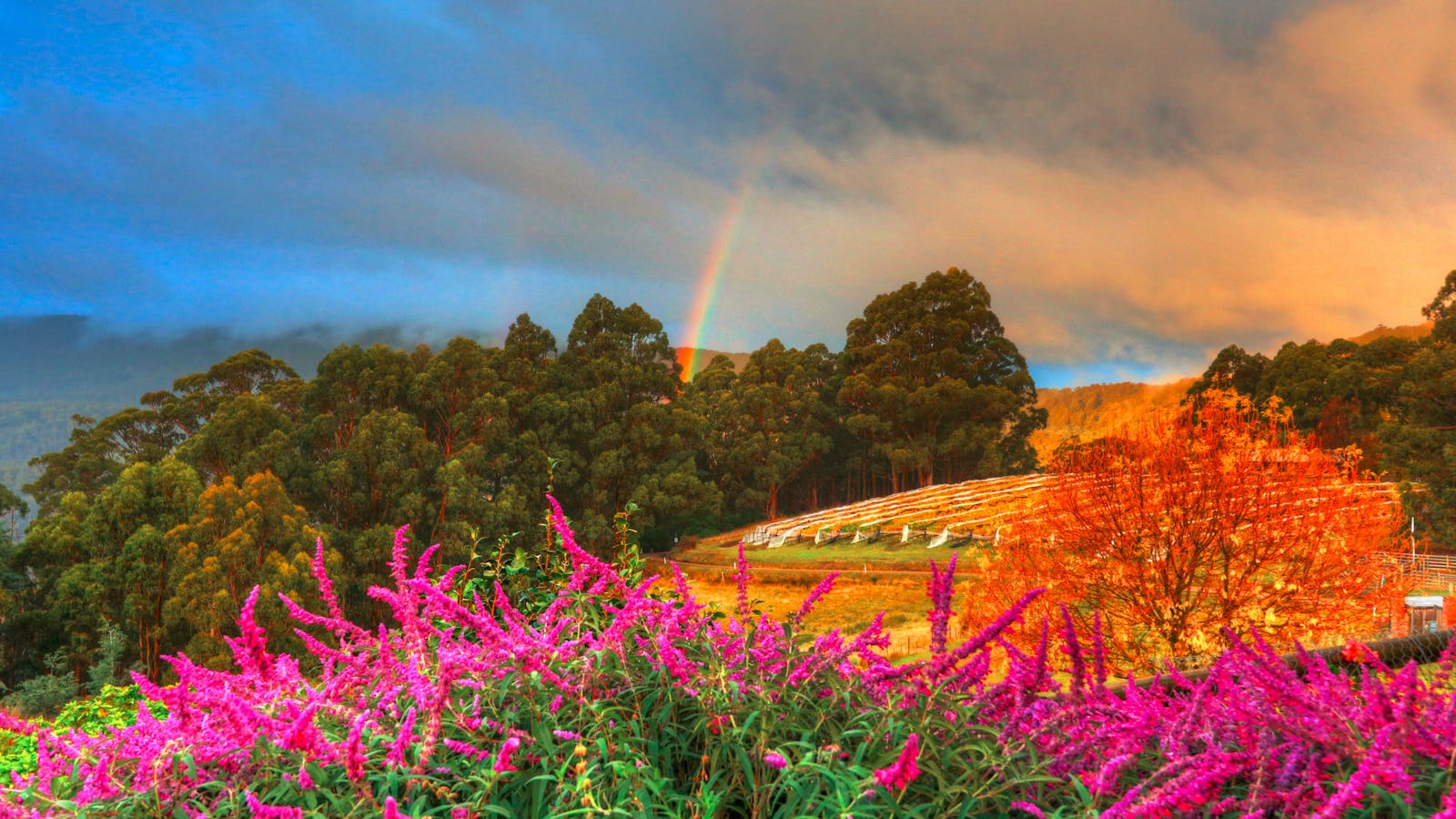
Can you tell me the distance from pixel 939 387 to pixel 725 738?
39.9 m

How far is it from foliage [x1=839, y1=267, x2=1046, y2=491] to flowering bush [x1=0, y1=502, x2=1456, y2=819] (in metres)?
37.4

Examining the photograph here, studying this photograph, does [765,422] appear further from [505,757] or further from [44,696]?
[505,757]

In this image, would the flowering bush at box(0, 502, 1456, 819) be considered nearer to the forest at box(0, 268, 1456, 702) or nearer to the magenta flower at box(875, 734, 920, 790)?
the magenta flower at box(875, 734, 920, 790)

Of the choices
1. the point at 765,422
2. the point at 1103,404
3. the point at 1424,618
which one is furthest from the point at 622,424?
the point at 1103,404

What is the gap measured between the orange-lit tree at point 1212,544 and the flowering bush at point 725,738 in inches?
345

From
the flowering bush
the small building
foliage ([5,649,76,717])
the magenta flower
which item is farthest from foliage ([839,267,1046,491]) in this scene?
the magenta flower

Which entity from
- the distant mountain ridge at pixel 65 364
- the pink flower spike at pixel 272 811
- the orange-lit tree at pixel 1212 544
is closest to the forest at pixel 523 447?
the orange-lit tree at pixel 1212 544

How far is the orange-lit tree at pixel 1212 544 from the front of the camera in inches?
399

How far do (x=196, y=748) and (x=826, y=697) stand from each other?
1271 mm

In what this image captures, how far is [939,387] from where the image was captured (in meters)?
39.9

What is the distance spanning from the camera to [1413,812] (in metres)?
1.33

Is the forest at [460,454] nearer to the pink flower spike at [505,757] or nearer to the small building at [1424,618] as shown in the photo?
the pink flower spike at [505,757]

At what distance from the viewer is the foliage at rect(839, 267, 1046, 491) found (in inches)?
1565

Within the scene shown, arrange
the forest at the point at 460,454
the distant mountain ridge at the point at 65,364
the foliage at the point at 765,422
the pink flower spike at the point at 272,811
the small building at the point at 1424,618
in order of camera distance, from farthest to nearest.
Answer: the distant mountain ridge at the point at 65,364
the foliage at the point at 765,422
the forest at the point at 460,454
the small building at the point at 1424,618
the pink flower spike at the point at 272,811
